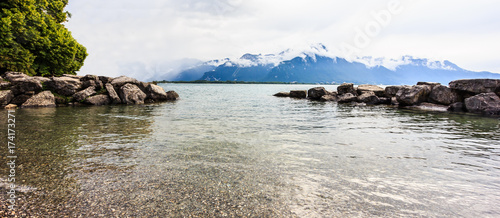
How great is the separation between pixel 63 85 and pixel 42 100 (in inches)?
144

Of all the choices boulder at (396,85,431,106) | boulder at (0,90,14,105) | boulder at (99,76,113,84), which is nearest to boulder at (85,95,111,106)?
boulder at (99,76,113,84)

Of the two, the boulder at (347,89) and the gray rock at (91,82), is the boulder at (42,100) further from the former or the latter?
the boulder at (347,89)

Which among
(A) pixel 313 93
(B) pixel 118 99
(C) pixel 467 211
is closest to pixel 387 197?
(C) pixel 467 211

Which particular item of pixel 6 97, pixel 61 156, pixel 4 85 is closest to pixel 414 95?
pixel 61 156

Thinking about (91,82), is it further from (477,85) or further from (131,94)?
(477,85)

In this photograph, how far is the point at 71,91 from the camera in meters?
29.6

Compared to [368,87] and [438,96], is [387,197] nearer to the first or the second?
[438,96]

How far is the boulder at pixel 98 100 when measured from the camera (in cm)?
2923

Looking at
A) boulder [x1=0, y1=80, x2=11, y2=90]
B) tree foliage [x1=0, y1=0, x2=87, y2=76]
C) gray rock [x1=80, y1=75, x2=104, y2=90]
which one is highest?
tree foliage [x1=0, y1=0, x2=87, y2=76]

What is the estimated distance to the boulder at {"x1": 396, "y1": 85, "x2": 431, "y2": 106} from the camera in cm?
3247

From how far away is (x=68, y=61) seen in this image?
1443 inches

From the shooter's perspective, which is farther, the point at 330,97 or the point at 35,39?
the point at 330,97

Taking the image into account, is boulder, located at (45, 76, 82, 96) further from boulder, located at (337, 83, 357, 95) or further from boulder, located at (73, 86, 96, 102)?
boulder, located at (337, 83, 357, 95)

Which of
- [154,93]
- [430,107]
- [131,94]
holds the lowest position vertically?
[430,107]
